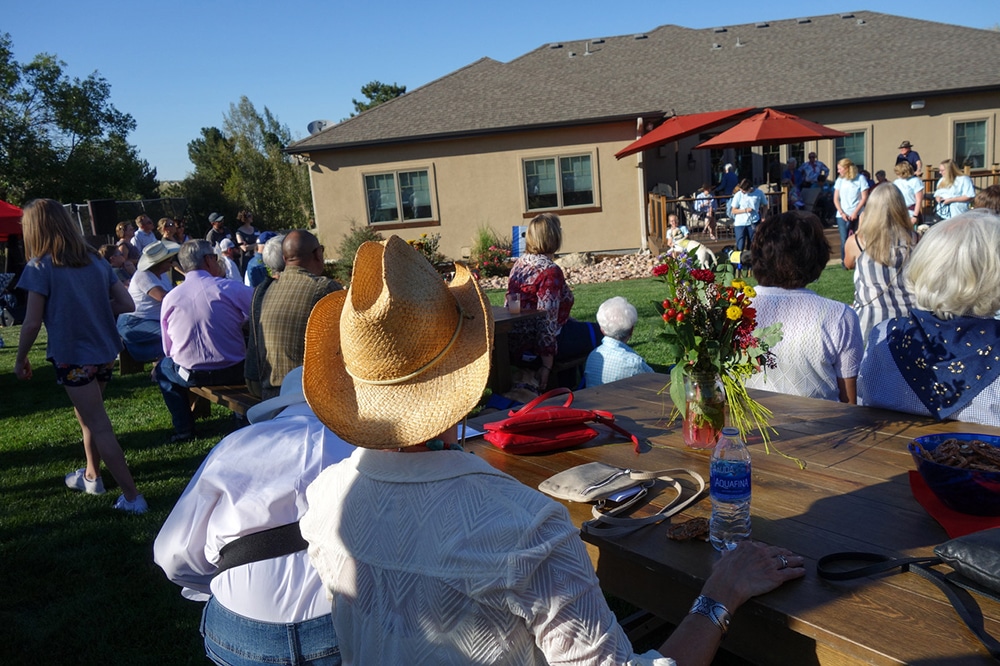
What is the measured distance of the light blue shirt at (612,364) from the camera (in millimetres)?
4711

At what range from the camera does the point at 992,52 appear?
1936 centimetres

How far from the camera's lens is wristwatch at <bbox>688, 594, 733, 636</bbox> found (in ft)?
5.21

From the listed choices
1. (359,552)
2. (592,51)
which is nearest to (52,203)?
(359,552)

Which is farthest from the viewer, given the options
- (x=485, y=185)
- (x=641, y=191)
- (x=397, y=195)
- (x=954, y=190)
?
(x=397, y=195)

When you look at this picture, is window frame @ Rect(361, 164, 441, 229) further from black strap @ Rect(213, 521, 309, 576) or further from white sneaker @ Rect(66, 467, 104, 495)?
black strap @ Rect(213, 521, 309, 576)

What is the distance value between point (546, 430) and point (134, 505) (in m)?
3.42

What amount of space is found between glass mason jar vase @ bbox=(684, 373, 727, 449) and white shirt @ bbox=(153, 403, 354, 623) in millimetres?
1215

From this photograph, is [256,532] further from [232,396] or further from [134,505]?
[232,396]

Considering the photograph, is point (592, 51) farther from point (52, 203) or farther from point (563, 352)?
point (52, 203)

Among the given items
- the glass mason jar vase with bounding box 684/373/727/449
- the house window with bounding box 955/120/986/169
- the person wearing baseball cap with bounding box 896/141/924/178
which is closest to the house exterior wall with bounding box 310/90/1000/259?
the house window with bounding box 955/120/986/169

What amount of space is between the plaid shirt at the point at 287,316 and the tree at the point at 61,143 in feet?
132

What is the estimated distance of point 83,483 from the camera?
5.39 metres

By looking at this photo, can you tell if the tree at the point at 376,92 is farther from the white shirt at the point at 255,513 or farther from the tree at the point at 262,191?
the white shirt at the point at 255,513

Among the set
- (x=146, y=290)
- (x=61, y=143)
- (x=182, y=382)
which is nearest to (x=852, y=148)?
(x=146, y=290)
